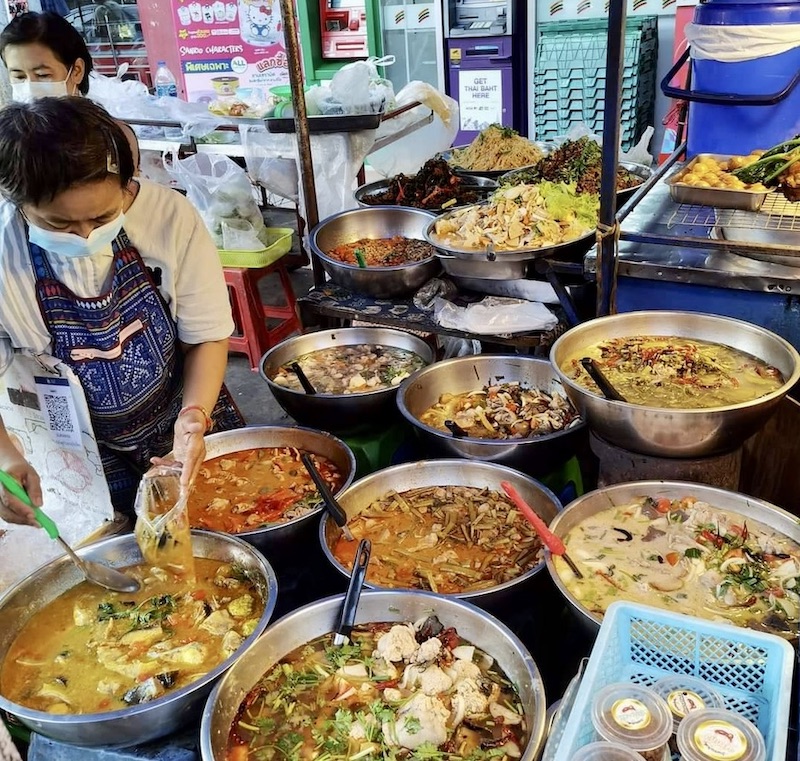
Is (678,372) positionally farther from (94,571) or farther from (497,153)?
(497,153)

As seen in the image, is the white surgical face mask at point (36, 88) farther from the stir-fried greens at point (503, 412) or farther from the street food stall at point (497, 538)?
the stir-fried greens at point (503, 412)

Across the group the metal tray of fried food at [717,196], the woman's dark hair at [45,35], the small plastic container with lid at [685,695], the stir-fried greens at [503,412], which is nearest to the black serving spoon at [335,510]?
the stir-fried greens at [503,412]

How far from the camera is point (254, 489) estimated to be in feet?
7.95

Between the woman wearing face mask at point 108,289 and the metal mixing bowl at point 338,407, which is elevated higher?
the woman wearing face mask at point 108,289

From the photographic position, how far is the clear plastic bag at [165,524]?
1.85 meters

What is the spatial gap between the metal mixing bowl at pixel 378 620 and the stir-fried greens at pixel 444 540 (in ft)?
0.74

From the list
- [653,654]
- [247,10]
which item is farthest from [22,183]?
[247,10]

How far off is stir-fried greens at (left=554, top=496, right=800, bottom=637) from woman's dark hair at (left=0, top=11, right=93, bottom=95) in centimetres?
301

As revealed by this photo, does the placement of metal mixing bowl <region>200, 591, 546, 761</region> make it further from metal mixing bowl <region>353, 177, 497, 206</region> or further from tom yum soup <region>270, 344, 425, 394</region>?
metal mixing bowl <region>353, 177, 497, 206</region>

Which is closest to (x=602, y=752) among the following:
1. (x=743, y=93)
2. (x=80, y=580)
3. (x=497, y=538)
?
(x=497, y=538)

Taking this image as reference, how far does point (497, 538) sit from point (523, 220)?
173 centimetres

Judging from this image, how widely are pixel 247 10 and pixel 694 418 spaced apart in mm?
8131

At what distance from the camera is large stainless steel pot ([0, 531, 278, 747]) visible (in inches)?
54.8

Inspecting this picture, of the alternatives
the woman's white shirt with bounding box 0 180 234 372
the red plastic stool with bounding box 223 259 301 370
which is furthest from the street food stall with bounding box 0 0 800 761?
the red plastic stool with bounding box 223 259 301 370
